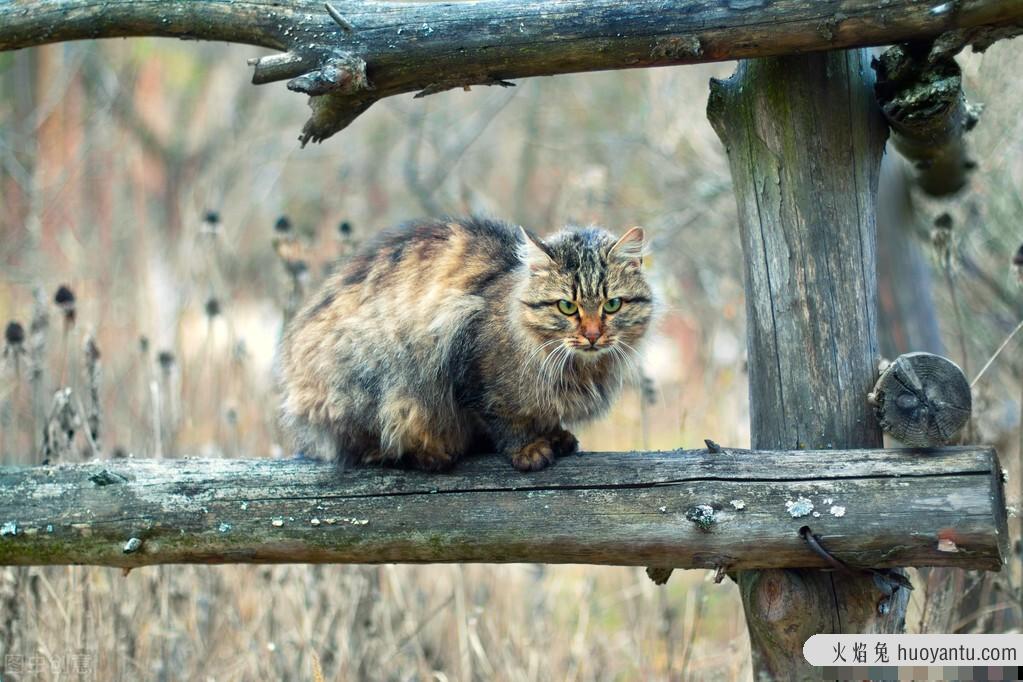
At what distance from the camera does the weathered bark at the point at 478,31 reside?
2549 mm

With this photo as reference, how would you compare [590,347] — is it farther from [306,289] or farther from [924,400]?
[306,289]

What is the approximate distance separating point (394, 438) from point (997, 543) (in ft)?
5.23

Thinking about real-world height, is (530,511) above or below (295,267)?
below

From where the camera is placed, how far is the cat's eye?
3.10 m

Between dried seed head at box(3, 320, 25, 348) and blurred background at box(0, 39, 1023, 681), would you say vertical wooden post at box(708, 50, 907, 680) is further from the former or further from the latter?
dried seed head at box(3, 320, 25, 348)

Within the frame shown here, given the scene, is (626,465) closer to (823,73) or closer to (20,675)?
(823,73)

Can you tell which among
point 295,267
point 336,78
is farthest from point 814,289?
point 295,267

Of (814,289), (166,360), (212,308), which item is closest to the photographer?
(814,289)

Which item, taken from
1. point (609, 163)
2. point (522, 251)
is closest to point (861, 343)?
point (522, 251)

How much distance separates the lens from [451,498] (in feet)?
9.61

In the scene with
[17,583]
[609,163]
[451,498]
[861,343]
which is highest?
[609,163]

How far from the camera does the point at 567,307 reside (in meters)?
3.11

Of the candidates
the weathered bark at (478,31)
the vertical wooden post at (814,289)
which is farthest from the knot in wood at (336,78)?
the vertical wooden post at (814,289)

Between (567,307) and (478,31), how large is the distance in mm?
831
